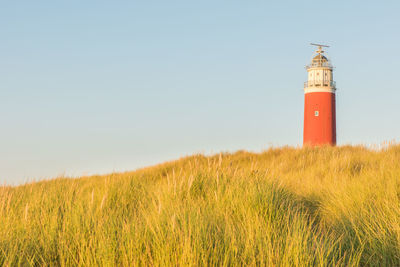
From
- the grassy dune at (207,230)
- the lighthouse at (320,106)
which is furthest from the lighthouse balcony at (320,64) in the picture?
the grassy dune at (207,230)

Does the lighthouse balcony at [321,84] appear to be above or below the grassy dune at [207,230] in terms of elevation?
above

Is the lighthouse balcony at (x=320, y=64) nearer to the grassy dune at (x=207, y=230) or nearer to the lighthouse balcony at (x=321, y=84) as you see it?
the lighthouse balcony at (x=321, y=84)

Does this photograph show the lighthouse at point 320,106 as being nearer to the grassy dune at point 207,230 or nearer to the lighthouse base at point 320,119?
the lighthouse base at point 320,119

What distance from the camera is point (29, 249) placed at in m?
2.69

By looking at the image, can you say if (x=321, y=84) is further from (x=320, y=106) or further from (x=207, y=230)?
(x=207, y=230)

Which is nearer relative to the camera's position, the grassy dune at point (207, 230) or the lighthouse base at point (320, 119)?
the grassy dune at point (207, 230)

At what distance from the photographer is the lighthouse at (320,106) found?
27484 millimetres

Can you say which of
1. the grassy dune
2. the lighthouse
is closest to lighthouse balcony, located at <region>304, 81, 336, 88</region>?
the lighthouse

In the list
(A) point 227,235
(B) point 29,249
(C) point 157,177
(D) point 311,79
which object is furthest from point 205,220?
(D) point 311,79

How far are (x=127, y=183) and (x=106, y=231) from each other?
300cm

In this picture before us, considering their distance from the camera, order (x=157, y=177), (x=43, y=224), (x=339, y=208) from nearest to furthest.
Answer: (x=43, y=224), (x=339, y=208), (x=157, y=177)

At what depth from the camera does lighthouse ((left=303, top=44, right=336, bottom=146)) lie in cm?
2748

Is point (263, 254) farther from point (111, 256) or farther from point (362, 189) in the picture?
point (362, 189)

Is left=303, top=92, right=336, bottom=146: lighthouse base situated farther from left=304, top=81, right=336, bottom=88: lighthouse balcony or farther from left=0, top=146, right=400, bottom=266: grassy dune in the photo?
left=0, top=146, right=400, bottom=266: grassy dune
